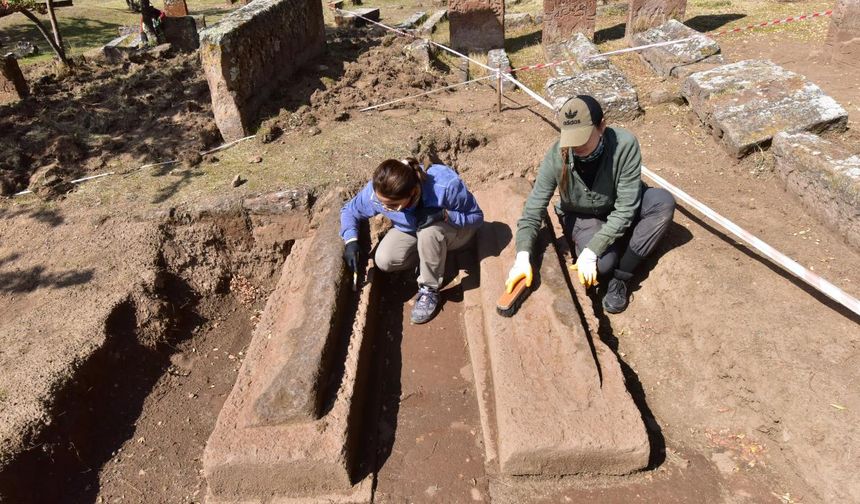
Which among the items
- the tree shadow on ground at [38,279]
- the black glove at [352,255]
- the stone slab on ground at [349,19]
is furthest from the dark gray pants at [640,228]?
the stone slab on ground at [349,19]

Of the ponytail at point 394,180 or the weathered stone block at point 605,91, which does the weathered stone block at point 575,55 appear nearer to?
the weathered stone block at point 605,91

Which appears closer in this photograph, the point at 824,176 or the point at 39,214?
the point at 824,176

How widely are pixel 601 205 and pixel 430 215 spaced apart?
108cm

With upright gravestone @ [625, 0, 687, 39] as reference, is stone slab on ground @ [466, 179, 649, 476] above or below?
below

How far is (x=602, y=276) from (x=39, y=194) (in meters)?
4.74

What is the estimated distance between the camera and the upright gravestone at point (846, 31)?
6051mm

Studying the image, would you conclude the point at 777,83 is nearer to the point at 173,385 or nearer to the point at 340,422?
the point at 340,422

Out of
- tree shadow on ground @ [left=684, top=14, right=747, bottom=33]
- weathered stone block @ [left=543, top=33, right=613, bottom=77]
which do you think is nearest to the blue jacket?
weathered stone block @ [left=543, top=33, right=613, bottom=77]

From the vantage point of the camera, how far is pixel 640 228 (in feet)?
10.9

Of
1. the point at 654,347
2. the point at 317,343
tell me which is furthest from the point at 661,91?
the point at 317,343

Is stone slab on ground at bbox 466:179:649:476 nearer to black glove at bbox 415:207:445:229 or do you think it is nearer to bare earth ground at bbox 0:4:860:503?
bare earth ground at bbox 0:4:860:503

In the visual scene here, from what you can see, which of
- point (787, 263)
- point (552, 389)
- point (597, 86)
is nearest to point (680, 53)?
point (597, 86)

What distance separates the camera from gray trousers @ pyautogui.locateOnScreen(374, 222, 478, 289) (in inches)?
133

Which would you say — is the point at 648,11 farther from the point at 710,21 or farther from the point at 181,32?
the point at 181,32
